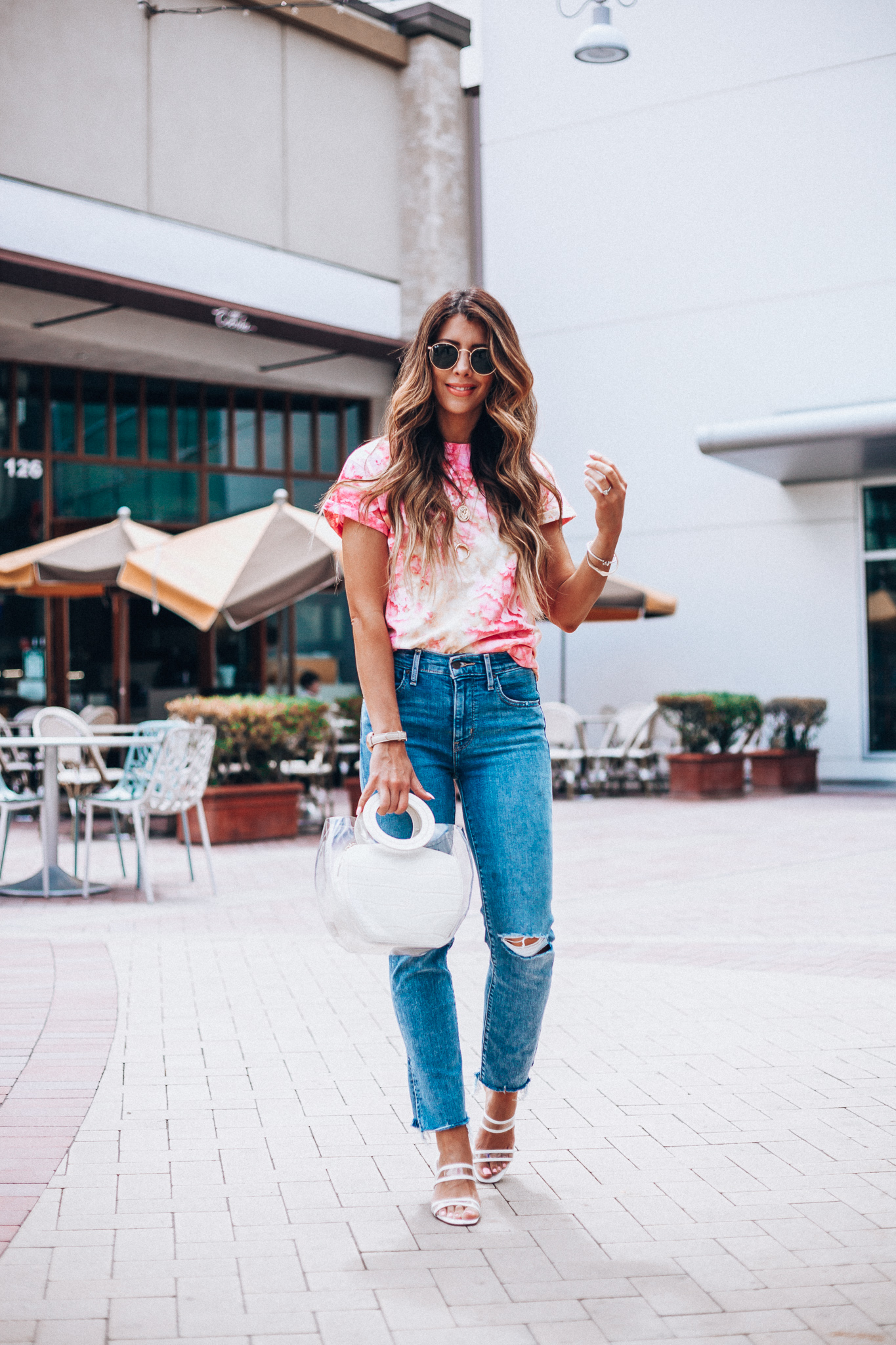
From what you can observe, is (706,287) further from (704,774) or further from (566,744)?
(704,774)

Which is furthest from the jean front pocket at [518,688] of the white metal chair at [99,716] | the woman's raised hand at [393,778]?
the white metal chair at [99,716]

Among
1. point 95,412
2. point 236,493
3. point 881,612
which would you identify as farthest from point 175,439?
point 881,612

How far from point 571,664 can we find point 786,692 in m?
3.09

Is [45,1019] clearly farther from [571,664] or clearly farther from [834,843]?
[571,664]

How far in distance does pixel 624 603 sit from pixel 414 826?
12641 millimetres

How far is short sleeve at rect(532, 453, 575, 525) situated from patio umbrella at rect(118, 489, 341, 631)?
26.0 feet

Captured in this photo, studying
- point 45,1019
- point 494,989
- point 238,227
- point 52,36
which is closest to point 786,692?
point 238,227

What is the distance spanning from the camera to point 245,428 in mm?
18812

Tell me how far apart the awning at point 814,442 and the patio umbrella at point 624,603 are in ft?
5.90

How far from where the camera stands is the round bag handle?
3.04m

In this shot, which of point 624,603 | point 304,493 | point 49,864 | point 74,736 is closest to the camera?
point 49,864

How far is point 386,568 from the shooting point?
3254mm

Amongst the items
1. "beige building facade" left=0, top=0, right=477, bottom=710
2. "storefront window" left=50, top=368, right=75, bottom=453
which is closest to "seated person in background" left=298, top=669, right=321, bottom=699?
"beige building facade" left=0, top=0, right=477, bottom=710

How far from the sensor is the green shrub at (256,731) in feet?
36.8
